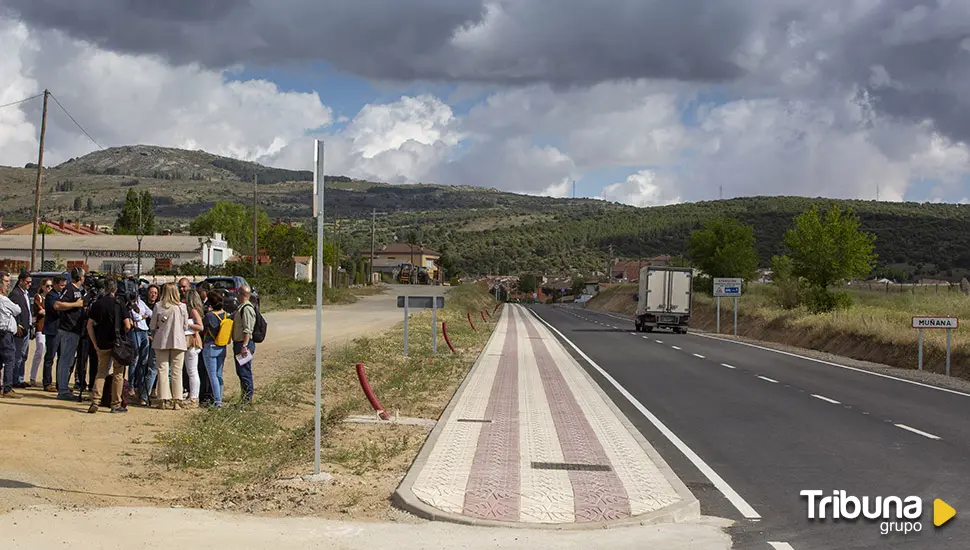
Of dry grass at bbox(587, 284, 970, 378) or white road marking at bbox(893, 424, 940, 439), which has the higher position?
dry grass at bbox(587, 284, 970, 378)

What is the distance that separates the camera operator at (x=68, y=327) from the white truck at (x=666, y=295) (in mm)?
36434

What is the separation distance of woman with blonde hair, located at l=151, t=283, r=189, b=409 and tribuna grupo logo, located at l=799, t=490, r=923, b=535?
8588 millimetres

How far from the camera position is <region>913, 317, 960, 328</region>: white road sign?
27.5 metres

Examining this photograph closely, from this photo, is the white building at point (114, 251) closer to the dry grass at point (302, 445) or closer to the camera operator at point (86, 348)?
the dry grass at point (302, 445)

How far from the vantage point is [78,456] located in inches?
433

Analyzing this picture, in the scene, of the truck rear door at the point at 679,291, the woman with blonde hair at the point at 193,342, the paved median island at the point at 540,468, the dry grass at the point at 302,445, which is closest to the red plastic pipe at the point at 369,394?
the dry grass at the point at 302,445

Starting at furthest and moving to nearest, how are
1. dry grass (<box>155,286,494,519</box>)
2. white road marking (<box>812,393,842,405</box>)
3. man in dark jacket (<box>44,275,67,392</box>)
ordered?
white road marking (<box>812,393,842,405</box>) < man in dark jacket (<box>44,275,67,392</box>) < dry grass (<box>155,286,494,519</box>)

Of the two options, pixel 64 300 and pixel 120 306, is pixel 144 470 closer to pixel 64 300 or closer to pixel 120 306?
pixel 120 306

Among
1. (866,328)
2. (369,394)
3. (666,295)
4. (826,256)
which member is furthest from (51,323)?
(826,256)

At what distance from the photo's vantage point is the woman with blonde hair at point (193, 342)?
48.3 ft

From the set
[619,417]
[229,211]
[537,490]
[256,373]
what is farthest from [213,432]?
[229,211]

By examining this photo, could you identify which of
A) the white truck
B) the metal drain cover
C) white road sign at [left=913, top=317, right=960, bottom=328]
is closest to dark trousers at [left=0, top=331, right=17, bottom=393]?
the metal drain cover

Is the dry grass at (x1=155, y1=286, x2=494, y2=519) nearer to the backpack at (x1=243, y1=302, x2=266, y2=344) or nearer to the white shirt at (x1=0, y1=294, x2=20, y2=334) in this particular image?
the backpack at (x1=243, y1=302, x2=266, y2=344)

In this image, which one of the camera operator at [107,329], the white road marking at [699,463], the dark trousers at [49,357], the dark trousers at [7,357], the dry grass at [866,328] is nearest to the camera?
the white road marking at [699,463]
